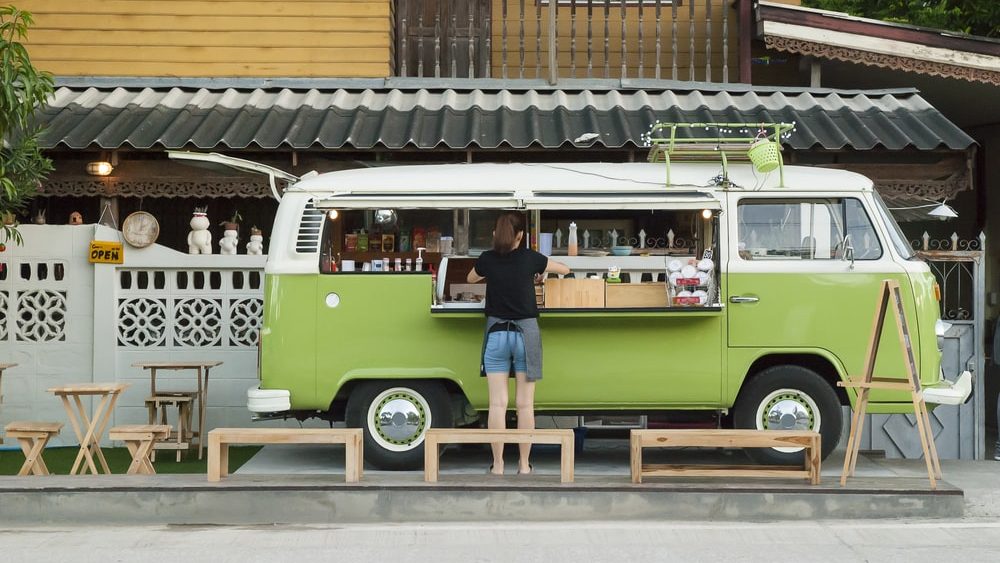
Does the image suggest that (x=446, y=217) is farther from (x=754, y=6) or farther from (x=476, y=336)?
(x=754, y=6)

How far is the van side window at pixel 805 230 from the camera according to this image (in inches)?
344

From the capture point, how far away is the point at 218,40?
13203 mm

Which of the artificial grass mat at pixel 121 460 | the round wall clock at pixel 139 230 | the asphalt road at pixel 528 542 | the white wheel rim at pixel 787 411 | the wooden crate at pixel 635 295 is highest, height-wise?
the round wall clock at pixel 139 230

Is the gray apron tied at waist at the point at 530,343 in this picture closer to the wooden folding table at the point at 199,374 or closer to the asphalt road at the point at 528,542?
the asphalt road at the point at 528,542

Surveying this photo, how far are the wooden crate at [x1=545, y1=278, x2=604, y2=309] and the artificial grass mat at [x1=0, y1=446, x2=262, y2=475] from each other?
295cm

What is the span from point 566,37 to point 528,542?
8487 millimetres

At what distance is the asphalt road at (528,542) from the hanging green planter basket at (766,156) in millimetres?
2670

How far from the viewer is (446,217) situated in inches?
385

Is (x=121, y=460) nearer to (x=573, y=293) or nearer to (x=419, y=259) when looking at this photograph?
(x=419, y=259)

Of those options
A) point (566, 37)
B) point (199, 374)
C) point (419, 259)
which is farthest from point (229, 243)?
point (566, 37)

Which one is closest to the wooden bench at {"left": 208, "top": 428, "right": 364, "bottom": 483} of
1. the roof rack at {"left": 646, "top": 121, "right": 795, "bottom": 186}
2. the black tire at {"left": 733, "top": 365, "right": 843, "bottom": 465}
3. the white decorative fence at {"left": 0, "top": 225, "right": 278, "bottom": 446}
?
the white decorative fence at {"left": 0, "top": 225, "right": 278, "bottom": 446}

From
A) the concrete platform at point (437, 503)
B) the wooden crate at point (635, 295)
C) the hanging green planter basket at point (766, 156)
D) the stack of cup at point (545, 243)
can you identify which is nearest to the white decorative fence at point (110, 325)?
the stack of cup at point (545, 243)

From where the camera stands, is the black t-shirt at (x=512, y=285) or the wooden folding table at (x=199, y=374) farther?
the wooden folding table at (x=199, y=374)

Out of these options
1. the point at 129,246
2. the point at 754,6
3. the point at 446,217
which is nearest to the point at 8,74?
the point at 129,246
